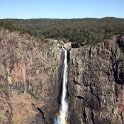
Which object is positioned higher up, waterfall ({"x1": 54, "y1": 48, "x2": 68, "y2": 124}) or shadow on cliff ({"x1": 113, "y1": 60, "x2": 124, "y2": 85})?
shadow on cliff ({"x1": 113, "y1": 60, "x2": 124, "y2": 85})

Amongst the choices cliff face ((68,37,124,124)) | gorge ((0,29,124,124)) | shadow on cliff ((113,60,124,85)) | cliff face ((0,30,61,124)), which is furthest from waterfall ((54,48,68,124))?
shadow on cliff ((113,60,124,85))

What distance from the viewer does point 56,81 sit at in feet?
195

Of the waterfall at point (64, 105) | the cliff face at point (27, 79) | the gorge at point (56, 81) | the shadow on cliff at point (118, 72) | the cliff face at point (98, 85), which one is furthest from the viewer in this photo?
the waterfall at point (64, 105)

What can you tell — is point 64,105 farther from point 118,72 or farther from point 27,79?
point 118,72

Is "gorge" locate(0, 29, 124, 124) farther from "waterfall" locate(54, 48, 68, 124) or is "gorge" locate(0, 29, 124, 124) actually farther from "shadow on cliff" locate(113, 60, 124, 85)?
"waterfall" locate(54, 48, 68, 124)

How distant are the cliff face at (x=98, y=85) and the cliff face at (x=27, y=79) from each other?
3.35m

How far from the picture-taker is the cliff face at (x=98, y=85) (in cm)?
5634

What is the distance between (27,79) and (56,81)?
16.7ft

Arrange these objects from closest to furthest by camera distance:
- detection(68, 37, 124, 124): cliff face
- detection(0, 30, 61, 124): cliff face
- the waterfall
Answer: detection(0, 30, 61, 124): cliff face
detection(68, 37, 124, 124): cliff face
the waterfall

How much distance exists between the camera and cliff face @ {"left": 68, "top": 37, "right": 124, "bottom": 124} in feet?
185

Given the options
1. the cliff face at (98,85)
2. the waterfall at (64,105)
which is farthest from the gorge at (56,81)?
the waterfall at (64,105)

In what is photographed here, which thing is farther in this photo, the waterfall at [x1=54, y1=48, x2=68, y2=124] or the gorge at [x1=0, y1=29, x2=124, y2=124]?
the waterfall at [x1=54, y1=48, x2=68, y2=124]

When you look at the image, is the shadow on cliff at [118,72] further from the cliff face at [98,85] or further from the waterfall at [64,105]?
the waterfall at [64,105]

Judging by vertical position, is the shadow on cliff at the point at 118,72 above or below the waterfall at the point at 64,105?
above
